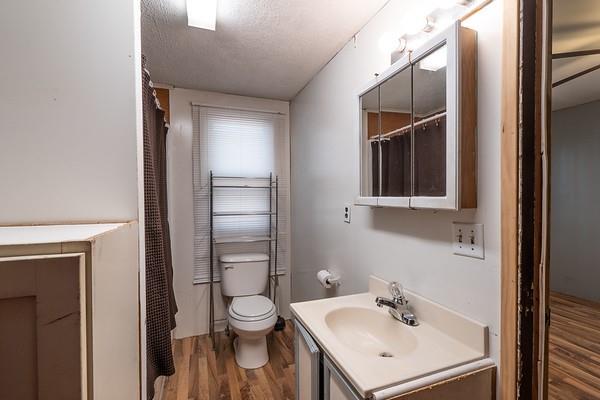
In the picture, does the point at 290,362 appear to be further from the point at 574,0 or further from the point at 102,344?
the point at 574,0

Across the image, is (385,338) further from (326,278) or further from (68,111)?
(68,111)

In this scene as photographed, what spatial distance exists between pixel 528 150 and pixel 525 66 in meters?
0.26

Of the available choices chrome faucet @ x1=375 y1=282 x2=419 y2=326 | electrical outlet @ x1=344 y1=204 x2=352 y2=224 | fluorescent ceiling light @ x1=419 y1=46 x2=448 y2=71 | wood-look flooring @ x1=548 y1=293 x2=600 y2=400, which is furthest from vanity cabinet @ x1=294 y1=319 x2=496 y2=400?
wood-look flooring @ x1=548 y1=293 x2=600 y2=400

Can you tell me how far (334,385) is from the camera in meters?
0.95

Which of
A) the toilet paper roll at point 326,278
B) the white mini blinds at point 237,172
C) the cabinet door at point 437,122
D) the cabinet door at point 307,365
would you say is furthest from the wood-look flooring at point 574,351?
the white mini blinds at point 237,172

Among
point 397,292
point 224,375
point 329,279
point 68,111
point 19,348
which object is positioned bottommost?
point 224,375

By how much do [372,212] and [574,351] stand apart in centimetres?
224

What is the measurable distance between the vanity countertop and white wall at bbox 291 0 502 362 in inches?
2.4

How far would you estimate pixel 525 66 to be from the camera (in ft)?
2.73

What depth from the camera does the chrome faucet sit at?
3.82ft

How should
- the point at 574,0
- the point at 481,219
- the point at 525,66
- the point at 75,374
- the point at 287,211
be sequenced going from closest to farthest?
the point at 75,374, the point at 525,66, the point at 481,219, the point at 574,0, the point at 287,211

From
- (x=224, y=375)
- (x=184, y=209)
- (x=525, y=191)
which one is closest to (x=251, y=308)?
(x=224, y=375)

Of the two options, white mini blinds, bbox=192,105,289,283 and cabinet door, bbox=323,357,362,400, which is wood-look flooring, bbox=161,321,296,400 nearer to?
white mini blinds, bbox=192,105,289,283

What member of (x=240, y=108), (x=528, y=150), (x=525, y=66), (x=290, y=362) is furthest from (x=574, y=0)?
(x=290, y=362)
